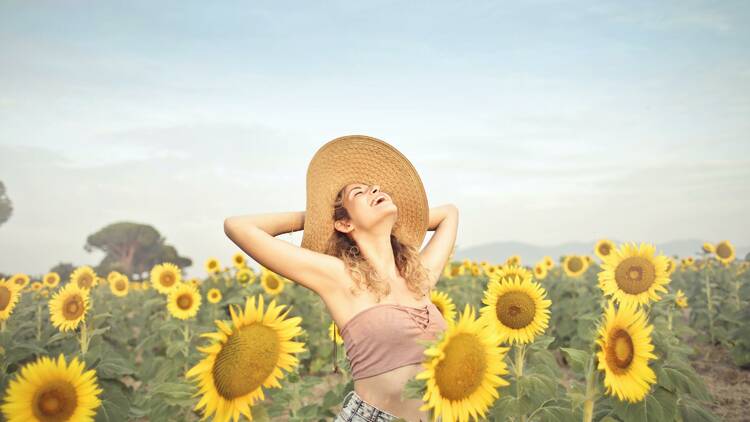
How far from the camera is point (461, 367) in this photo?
5.97 ft

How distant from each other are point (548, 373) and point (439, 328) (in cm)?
145

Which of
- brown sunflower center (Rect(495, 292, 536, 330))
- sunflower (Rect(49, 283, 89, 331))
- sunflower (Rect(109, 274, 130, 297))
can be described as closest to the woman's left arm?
brown sunflower center (Rect(495, 292, 536, 330))

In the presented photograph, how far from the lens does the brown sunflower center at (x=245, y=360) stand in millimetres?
2016

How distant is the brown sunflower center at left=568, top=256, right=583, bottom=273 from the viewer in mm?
10680

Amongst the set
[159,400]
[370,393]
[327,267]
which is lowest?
[159,400]

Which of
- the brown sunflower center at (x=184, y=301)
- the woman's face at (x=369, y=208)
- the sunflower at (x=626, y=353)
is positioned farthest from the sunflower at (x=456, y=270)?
the sunflower at (x=626, y=353)

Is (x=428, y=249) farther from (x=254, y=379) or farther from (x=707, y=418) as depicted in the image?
(x=707, y=418)

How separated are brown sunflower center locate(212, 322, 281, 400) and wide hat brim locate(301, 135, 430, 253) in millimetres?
1078

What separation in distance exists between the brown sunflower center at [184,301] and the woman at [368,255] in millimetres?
4444

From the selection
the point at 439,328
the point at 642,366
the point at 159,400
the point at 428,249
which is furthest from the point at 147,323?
the point at 642,366

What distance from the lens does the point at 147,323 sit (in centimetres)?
973

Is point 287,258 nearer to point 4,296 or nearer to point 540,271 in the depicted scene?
point 4,296

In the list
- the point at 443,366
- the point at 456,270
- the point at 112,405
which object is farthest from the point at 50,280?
the point at 443,366

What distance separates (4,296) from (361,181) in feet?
13.6
